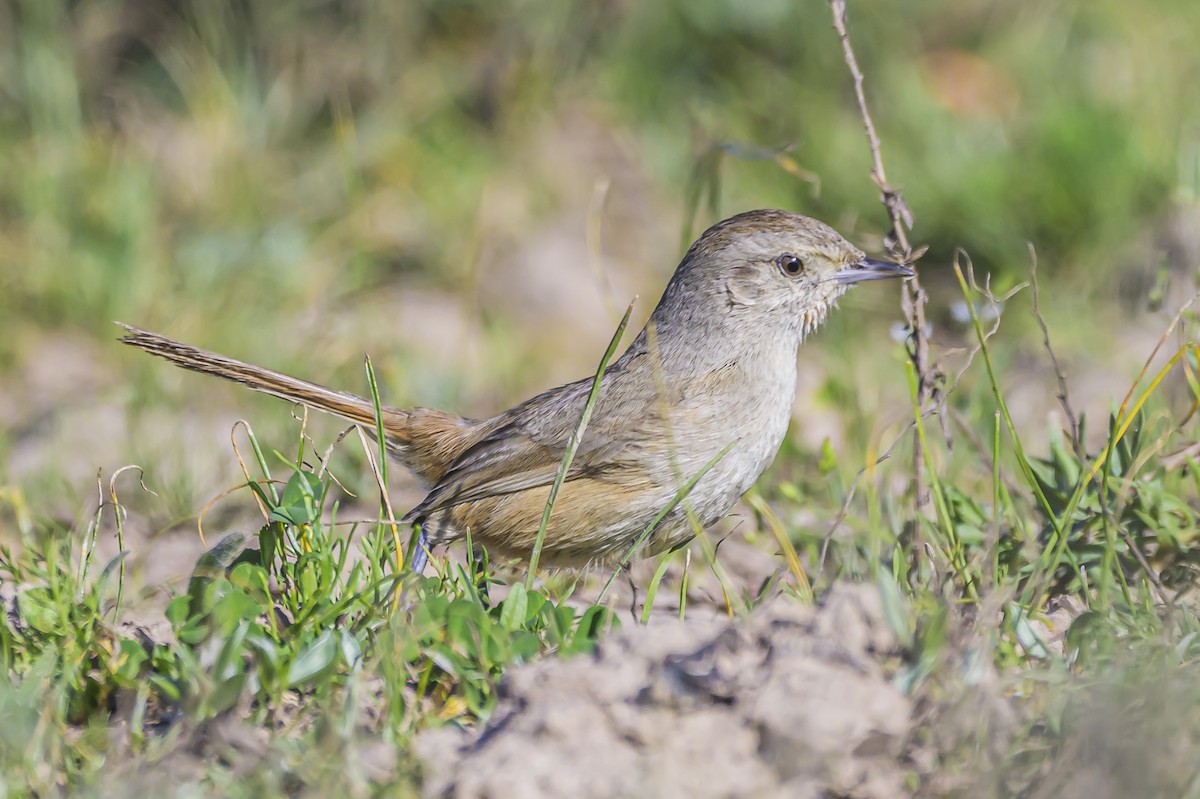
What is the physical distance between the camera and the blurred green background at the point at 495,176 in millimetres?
6988

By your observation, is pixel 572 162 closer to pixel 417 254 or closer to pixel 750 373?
pixel 417 254

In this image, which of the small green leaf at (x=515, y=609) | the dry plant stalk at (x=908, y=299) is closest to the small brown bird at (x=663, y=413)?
the dry plant stalk at (x=908, y=299)

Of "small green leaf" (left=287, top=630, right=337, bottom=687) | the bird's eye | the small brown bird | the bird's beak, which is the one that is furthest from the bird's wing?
"small green leaf" (left=287, top=630, right=337, bottom=687)

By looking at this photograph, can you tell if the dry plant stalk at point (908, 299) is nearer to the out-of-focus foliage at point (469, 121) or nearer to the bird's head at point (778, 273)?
the bird's head at point (778, 273)

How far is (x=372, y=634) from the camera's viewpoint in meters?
3.38

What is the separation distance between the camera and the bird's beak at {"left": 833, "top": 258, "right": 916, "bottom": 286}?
15.0ft

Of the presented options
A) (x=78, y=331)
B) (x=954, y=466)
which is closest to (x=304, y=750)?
(x=954, y=466)

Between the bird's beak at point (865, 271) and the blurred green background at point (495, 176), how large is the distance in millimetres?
1320

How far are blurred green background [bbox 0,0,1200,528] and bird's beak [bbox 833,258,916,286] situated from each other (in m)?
1.32

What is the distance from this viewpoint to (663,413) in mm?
4387

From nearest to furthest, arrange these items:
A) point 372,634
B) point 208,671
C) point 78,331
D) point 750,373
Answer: point 208,671
point 372,634
point 750,373
point 78,331

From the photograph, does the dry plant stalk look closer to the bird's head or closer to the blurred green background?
the bird's head

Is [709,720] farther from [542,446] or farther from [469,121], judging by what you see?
[469,121]

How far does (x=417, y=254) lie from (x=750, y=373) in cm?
401
